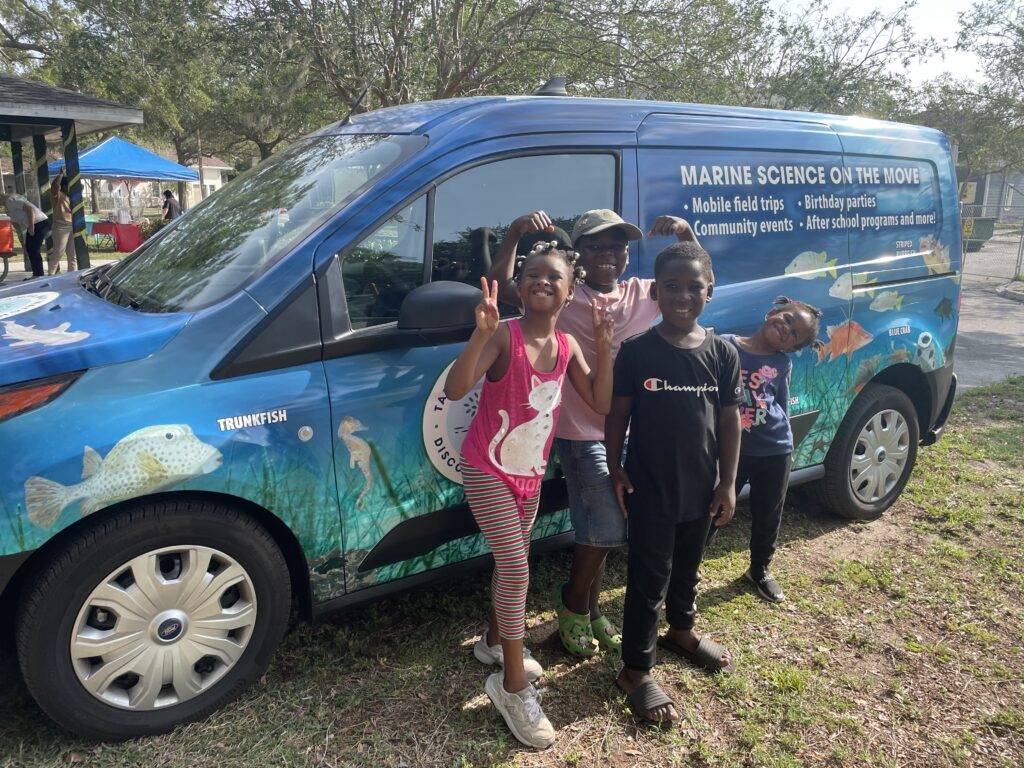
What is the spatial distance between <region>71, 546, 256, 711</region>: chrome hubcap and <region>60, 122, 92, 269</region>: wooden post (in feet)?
35.3

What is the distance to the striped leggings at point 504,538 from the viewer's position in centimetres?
239

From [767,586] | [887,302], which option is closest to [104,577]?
[767,586]

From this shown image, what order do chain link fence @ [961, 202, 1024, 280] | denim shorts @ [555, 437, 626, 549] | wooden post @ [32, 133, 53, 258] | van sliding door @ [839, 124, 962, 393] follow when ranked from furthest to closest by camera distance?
chain link fence @ [961, 202, 1024, 280], wooden post @ [32, 133, 53, 258], van sliding door @ [839, 124, 962, 393], denim shorts @ [555, 437, 626, 549]

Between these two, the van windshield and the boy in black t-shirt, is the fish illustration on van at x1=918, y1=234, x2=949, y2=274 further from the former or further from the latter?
the van windshield

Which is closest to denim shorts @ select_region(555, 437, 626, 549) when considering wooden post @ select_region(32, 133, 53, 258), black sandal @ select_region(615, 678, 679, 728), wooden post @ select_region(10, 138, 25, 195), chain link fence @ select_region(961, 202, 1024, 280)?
black sandal @ select_region(615, 678, 679, 728)

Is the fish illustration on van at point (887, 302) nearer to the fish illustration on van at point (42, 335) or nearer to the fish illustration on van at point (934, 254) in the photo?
the fish illustration on van at point (934, 254)

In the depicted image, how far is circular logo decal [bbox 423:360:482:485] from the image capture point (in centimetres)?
257

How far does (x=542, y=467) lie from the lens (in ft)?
8.11

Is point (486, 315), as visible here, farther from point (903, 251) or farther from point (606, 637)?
point (903, 251)

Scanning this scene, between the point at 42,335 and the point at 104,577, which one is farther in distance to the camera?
the point at 42,335

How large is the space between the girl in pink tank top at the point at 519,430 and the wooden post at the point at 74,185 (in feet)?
36.4

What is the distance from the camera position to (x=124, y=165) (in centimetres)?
1875

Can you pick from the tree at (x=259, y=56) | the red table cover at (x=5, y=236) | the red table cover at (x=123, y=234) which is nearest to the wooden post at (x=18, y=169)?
the red table cover at (x=5, y=236)

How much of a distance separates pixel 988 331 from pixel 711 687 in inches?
395
